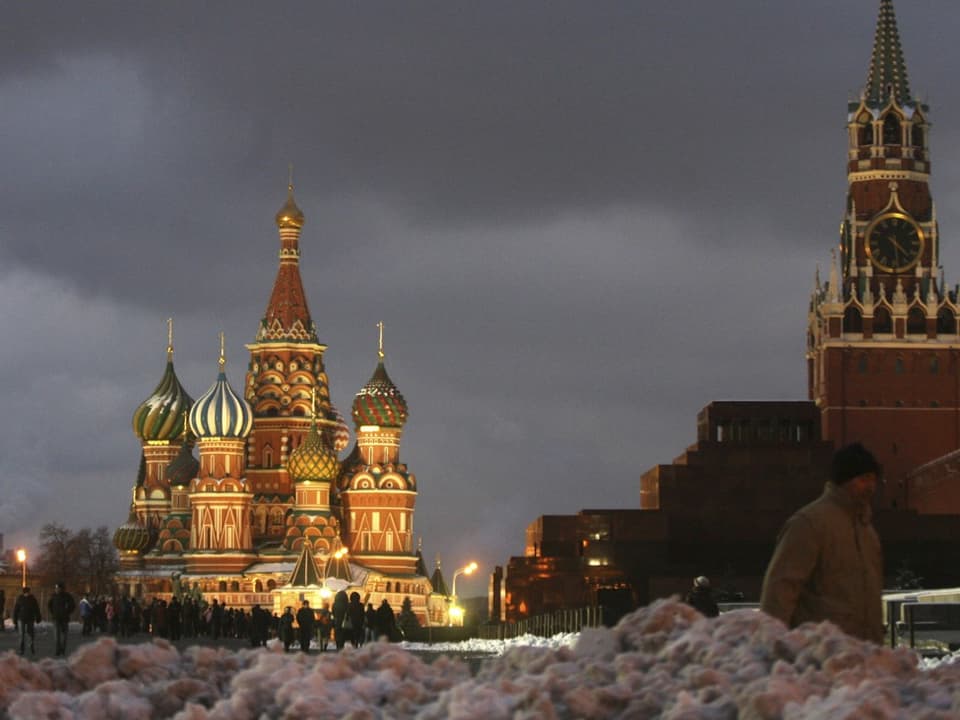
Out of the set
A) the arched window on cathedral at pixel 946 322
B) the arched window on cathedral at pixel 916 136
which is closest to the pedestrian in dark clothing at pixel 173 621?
the arched window on cathedral at pixel 946 322

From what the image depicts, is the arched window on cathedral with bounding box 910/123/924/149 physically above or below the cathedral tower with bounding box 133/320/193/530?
above

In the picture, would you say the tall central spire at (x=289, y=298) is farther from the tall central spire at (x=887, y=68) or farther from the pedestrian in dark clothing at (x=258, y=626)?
the pedestrian in dark clothing at (x=258, y=626)

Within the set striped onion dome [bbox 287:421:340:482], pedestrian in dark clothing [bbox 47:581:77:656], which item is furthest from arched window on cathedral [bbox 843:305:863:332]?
pedestrian in dark clothing [bbox 47:581:77:656]

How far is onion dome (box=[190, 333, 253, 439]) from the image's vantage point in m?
122

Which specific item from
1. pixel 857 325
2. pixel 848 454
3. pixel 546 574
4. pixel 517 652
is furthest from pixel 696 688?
pixel 857 325

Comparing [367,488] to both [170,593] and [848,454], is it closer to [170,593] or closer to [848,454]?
[170,593]

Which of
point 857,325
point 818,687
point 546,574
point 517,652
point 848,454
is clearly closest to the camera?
point 818,687

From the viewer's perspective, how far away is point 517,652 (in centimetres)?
955

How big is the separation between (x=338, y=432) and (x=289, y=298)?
847 cm

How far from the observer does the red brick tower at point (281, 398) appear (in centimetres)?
12656

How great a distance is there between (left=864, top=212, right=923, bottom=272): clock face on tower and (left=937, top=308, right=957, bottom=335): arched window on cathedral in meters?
3.49

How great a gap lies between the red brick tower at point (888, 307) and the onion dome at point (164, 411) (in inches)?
1555

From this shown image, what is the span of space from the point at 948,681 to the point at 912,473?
101296 mm

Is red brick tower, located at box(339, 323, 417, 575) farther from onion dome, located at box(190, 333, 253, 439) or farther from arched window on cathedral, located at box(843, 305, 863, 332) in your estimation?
arched window on cathedral, located at box(843, 305, 863, 332)
